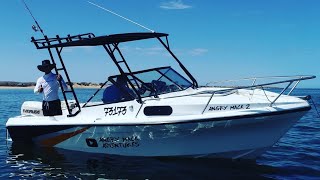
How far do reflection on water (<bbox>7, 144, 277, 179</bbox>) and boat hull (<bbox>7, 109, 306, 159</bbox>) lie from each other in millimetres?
202

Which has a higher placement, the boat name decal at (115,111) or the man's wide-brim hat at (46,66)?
the man's wide-brim hat at (46,66)

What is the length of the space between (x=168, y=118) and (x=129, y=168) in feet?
5.12

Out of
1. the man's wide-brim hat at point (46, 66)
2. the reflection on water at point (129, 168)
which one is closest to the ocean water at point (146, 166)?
the reflection on water at point (129, 168)

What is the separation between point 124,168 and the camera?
862 centimetres

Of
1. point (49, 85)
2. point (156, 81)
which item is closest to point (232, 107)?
point (156, 81)

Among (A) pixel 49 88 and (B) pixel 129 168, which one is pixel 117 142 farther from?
(A) pixel 49 88

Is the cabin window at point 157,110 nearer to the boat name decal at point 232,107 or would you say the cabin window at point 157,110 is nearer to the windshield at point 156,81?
the windshield at point 156,81

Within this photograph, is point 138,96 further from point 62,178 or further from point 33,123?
point 33,123

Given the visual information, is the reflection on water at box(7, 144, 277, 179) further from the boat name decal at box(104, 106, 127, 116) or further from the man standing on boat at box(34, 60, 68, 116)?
the man standing on boat at box(34, 60, 68, 116)

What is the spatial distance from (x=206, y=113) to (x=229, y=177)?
148 cm

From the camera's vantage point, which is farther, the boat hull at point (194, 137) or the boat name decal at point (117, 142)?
the boat name decal at point (117, 142)

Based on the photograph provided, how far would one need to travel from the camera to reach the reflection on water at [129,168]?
8.11 metres

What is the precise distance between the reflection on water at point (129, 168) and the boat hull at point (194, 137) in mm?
202

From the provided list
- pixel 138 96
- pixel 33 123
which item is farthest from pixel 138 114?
pixel 33 123
